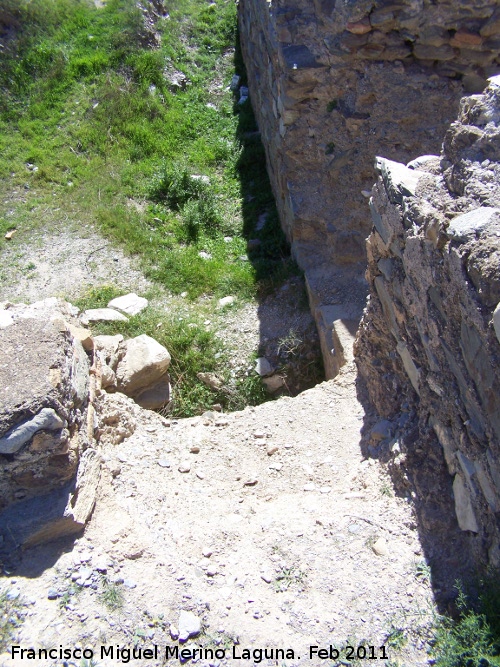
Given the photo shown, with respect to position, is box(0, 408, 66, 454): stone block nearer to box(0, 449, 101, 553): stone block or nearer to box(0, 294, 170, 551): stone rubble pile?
box(0, 294, 170, 551): stone rubble pile

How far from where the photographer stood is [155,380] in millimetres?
4496

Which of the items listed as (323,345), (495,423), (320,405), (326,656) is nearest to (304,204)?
(323,345)

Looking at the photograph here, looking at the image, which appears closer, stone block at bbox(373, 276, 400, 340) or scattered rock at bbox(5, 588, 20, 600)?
scattered rock at bbox(5, 588, 20, 600)

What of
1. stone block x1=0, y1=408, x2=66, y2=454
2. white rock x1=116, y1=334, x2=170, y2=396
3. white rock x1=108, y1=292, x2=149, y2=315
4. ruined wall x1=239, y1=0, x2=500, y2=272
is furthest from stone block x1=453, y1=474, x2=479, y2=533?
white rock x1=108, y1=292, x2=149, y2=315

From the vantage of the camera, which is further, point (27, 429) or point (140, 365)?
point (140, 365)

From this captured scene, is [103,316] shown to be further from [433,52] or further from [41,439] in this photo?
[433,52]

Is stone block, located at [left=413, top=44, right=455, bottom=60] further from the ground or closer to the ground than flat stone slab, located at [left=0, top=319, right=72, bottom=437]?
further from the ground

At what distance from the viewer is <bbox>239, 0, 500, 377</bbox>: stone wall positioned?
4301 millimetres

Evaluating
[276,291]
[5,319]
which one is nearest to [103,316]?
[276,291]

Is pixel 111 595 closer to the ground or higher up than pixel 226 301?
closer to the ground

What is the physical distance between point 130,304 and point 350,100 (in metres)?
2.55

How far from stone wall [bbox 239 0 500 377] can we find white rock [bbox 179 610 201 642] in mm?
2202

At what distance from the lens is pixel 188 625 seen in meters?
2.42

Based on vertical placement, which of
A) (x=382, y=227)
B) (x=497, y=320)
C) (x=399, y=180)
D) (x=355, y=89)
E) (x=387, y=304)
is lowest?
(x=387, y=304)
